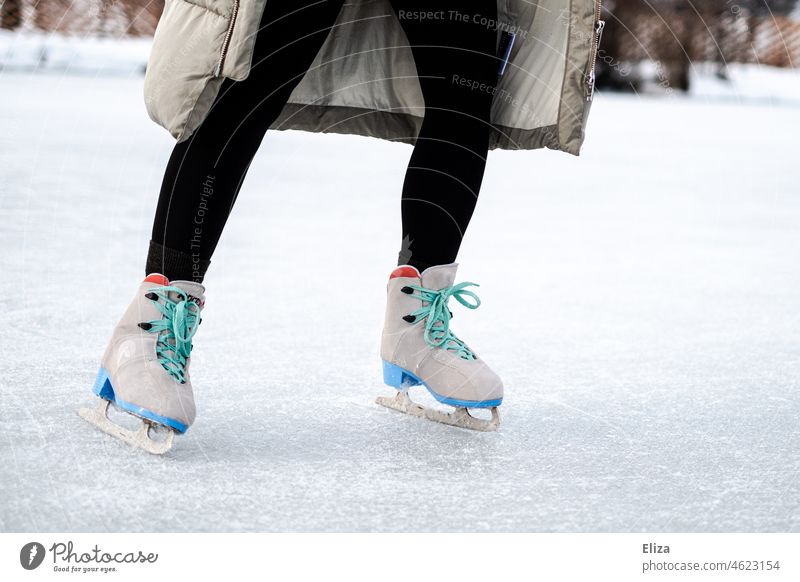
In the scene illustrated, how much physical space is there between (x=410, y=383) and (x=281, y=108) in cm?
32

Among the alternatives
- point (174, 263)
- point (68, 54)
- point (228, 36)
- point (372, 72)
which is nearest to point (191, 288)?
point (174, 263)

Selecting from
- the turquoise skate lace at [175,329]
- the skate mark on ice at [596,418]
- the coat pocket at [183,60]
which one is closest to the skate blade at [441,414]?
the skate mark on ice at [596,418]

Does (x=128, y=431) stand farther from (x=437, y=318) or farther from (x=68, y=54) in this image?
(x=68, y=54)

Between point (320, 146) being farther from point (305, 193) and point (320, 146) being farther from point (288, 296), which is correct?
A: point (288, 296)

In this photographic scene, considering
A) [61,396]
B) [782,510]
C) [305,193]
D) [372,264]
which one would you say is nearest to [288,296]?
[372,264]

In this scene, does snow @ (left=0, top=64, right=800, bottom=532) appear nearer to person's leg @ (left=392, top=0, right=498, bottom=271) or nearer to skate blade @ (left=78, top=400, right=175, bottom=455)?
skate blade @ (left=78, top=400, right=175, bottom=455)

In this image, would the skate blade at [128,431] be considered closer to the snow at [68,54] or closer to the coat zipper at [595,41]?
the coat zipper at [595,41]

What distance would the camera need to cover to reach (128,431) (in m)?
0.99

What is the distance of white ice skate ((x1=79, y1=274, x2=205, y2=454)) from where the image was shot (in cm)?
95

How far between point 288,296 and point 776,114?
6.70m

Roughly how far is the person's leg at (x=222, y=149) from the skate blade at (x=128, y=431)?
14cm

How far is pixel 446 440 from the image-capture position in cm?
106

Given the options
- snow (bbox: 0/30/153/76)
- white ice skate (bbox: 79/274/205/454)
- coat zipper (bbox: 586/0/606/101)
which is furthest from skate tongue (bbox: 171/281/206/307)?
snow (bbox: 0/30/153/76)

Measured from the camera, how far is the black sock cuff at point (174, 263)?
38.7 inches
